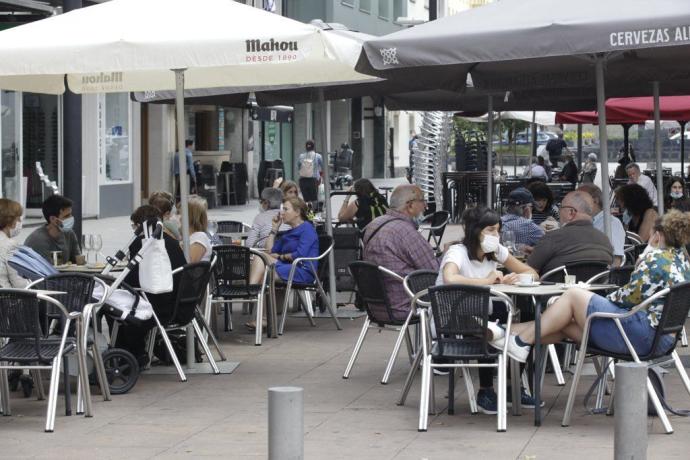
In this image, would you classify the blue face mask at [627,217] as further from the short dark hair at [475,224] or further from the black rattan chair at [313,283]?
the short dark hair at [475,224]

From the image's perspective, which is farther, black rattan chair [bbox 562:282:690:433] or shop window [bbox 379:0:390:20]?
shop window [bbox 379:0:390:20]

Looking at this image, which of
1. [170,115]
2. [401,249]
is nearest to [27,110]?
[170,115]

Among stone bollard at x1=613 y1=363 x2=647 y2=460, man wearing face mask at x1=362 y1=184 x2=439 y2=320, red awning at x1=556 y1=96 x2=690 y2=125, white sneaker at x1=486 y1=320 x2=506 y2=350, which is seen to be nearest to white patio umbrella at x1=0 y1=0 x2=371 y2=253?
man wearing face mask at x1=362 y1=184 x2=439 y2=320

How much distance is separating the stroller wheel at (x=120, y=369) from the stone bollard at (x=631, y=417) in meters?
4.51

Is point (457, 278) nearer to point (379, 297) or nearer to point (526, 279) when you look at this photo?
point (526, 279)

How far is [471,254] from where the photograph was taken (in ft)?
28.6

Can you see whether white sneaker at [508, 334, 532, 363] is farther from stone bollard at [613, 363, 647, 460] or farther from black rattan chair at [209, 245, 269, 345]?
black rattan chair at [209, 245, 269, 345]

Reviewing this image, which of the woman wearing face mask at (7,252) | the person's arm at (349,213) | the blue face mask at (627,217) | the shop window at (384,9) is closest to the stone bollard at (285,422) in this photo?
the woman wearing face mask at (7,252)

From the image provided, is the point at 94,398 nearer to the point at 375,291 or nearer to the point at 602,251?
the point at 375,291

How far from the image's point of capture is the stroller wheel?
9.35 m

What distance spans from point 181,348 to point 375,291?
1.94 meters

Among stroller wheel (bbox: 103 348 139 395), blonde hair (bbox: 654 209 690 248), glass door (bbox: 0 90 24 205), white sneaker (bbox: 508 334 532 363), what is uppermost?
glass door (bbox: 0 90 24 205)

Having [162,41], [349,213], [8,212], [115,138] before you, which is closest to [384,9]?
[115,138]

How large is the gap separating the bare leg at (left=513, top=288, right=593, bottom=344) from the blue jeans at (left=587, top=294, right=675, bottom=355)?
0.18 feet
